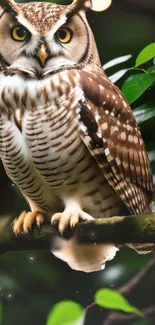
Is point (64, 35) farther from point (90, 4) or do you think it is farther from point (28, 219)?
point (28, 219)

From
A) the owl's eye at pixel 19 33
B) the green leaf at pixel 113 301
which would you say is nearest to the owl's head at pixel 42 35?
the owl's eye at pixel 19 33

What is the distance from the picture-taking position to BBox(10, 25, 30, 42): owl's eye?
1095 millimetres

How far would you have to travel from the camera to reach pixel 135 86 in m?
1.16

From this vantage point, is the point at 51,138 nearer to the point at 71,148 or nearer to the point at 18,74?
the point at 71,148

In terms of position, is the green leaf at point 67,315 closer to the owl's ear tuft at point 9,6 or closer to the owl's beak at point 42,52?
the owl's beak at point 42,52

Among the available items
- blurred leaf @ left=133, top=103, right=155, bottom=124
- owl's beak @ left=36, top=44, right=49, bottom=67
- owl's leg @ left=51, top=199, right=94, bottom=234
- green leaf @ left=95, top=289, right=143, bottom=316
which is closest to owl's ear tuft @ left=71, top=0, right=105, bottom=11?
owl's beak @ left=36, top=44, right=49, bottom=67

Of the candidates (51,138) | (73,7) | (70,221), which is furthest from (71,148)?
(73,7)

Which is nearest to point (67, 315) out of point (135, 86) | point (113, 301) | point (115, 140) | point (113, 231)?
point (113, 301)

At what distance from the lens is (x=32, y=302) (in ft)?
3.81

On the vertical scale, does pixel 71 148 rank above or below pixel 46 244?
above

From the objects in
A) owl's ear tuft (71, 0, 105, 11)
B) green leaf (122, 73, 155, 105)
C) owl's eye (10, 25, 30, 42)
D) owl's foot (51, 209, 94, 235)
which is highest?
owl's eye (10, 25, 30, 42)

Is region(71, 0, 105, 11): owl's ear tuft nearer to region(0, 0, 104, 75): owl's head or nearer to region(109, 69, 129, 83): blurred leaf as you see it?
region(0, 0, 104, 75): owl's head

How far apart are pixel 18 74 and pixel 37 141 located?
0.51 ft

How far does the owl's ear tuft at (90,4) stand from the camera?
112 cm
